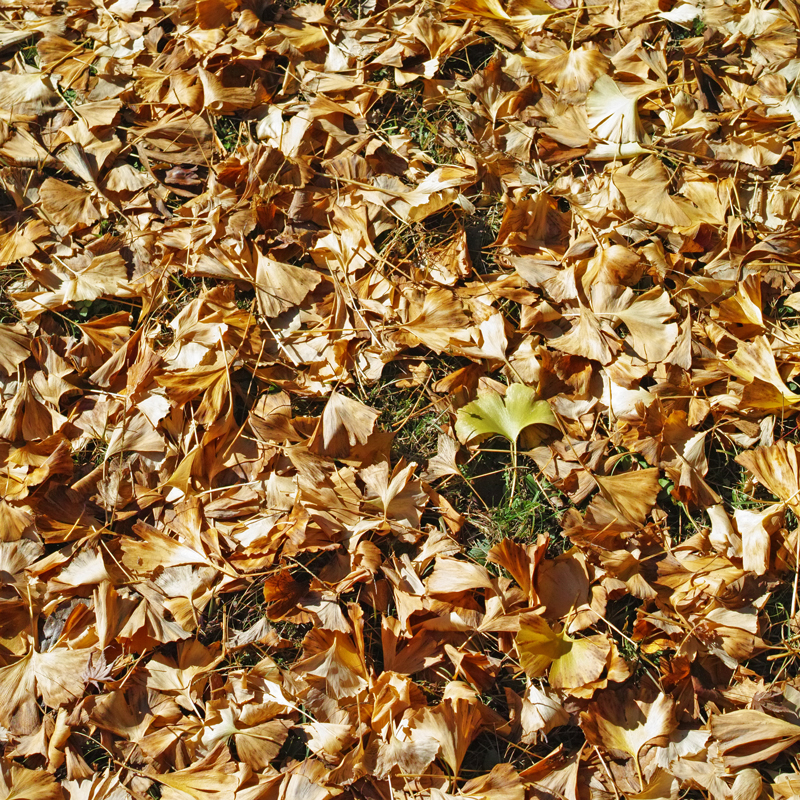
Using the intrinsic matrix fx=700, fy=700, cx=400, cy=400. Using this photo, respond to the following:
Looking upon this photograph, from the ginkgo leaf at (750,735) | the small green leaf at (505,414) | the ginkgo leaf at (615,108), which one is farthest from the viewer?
the ginkgo leaf at (615,108)

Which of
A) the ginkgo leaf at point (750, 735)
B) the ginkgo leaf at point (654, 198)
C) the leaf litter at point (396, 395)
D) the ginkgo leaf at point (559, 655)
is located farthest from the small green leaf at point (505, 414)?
the ginkgo leaf at point (750, 735)

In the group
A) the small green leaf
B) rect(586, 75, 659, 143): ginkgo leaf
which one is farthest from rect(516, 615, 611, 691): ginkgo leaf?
rect(586, 75, 659, 143): ginkgo leaf

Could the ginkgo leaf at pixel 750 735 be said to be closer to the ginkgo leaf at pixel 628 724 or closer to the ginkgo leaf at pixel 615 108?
the ginkgo leaf at pixel 628 724

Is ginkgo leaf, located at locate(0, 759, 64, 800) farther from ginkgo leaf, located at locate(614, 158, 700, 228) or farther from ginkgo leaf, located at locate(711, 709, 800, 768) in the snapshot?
ginkgo leaf, located at locate(614, 158, 700, 228)

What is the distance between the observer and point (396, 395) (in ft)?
5.00

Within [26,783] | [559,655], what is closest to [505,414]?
[559,655]

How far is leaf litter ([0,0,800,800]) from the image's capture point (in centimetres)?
133

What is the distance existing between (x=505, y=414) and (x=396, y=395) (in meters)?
0.24

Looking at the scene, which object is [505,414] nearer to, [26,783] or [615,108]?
[615,108]

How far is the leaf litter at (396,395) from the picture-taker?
1.33 metres

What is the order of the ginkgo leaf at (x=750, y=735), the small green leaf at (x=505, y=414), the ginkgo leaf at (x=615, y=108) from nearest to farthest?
the ginkgo leaf at (x=750, y=735)
the small green leaf at (x=505, y=414)
the ginkgo leaf at (x=615, y=108)

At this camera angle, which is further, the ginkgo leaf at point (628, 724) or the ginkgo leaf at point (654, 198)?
the ginkgo leaf at point (654, 198)

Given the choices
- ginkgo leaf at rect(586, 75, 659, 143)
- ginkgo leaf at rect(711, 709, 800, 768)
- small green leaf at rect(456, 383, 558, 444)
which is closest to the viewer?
ginkgo leaf at rect(711, 709, 800, 768)

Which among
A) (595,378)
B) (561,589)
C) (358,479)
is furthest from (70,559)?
(595,378)
